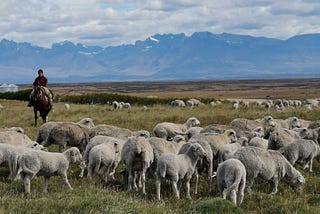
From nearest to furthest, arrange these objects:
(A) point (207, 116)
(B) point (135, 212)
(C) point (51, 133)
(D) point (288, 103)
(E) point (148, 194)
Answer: (B) point (135, 212), (E) point (148, 194), (C) point (51, 133), (A) point (207, 116), (D) point (288, 103)

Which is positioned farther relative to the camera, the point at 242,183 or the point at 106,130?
the point at 106,130

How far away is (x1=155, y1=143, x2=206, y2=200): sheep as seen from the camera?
9797 millimetres

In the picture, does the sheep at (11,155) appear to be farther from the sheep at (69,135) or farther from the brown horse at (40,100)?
the brown horse at (40,100)

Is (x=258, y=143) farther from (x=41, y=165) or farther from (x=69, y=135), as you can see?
(x=41, y=165)

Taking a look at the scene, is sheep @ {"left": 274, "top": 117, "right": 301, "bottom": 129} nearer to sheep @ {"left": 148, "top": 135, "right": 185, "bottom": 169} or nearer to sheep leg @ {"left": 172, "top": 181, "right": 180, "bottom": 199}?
sheep @ {"left": 148, "top": 135, "right": 185, "bottom": 169}

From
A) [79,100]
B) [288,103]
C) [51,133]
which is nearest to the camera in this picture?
[51,133]

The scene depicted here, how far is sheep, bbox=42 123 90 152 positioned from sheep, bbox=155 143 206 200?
5.06m

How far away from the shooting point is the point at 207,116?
2544 centimetres

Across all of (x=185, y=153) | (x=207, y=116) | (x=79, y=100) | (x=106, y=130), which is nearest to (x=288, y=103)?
(x=207, y=116)

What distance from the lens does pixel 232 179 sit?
9.28m

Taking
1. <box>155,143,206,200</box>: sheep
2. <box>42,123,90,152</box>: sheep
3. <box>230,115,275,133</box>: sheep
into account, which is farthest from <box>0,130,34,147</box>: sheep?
<box>230,115,275,133</box>: sheep

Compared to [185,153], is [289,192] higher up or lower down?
lower down

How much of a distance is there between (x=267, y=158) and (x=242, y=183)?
153 cm

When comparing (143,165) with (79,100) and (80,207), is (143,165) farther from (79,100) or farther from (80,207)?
(79,100)
